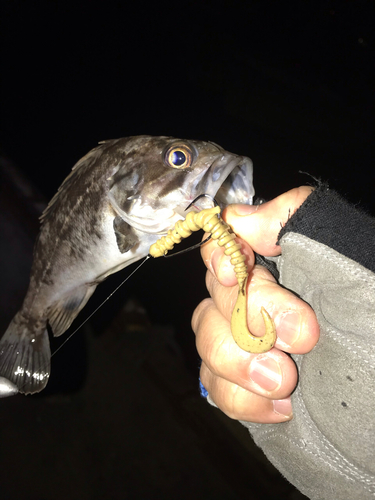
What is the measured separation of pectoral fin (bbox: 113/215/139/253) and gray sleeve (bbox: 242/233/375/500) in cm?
81

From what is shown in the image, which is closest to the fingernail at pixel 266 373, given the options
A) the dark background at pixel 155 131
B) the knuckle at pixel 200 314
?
the knuckle at pixel 200 314

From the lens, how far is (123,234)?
162 centimetres

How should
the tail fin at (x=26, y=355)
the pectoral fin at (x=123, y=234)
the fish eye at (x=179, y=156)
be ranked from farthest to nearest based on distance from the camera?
the tail fin at (x=26, y=355)
the pectoral fin at (x=123, y=234)
the fish eye at (x=179, y=156)

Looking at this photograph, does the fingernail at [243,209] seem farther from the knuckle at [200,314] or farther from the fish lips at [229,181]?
the knuckle at [200,314]

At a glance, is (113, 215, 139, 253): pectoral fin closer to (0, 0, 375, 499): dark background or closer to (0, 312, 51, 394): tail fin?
(0, 312, 51, 394): tail fin

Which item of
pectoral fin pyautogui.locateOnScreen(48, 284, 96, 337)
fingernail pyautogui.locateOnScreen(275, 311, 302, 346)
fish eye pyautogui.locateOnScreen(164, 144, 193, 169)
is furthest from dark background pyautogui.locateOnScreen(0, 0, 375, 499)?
fingernail pyautogui.locateOnScreen(275, 311, 302, 346)

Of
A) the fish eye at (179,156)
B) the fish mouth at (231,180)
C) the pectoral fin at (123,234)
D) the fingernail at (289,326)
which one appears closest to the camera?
the fingernail at (289,326)

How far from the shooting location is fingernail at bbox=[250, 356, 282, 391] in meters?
1.28

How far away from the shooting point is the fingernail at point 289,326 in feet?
3.89

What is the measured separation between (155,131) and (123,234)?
4908mm

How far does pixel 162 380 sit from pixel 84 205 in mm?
5327

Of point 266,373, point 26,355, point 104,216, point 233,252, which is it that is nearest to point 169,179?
point 104,216

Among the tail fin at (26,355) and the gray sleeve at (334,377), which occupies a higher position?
the gray sleeve at (334,377)

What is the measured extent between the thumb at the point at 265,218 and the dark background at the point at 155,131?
3847mm
